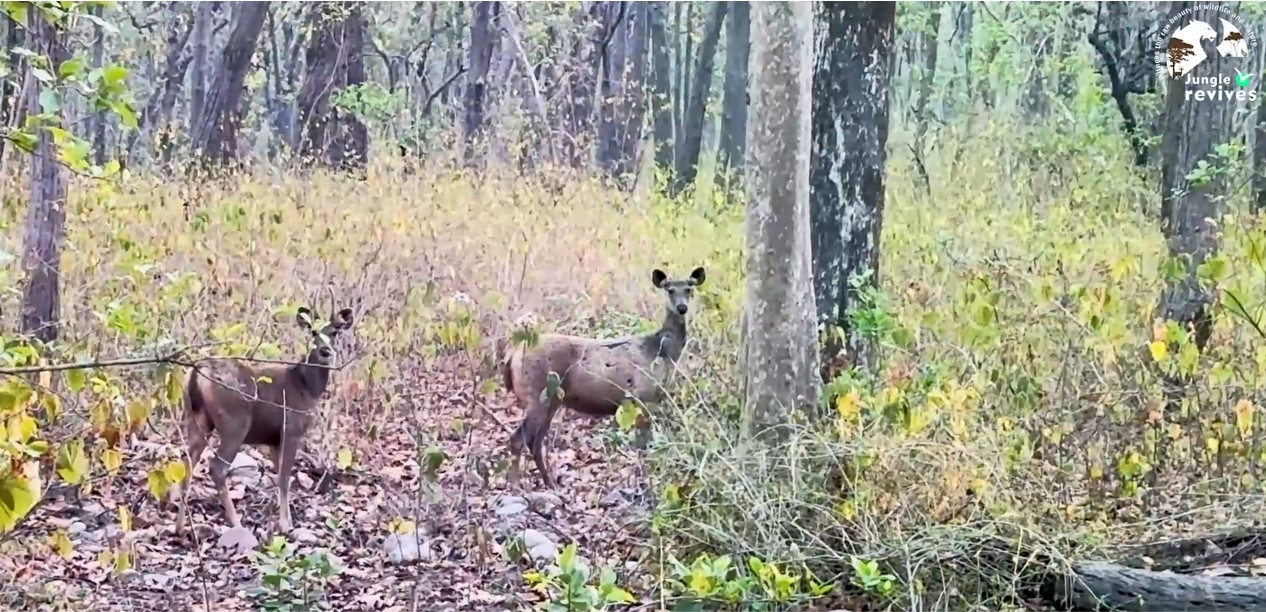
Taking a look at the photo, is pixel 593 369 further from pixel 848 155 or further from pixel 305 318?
pixel 848 155

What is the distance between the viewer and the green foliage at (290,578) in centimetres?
427

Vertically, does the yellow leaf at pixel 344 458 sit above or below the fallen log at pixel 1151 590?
above

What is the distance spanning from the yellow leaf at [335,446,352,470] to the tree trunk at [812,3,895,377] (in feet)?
7.16

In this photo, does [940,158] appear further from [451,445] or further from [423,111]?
[451,445]

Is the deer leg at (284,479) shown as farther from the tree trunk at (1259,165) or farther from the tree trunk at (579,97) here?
the tree trunk at (1259,165)

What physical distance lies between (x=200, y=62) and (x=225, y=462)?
341cm

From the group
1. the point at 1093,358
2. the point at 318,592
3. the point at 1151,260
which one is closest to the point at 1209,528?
the point at 1093,358

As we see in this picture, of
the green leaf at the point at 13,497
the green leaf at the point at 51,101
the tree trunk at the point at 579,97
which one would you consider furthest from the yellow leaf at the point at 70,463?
the tree trunk at the point at 579,97

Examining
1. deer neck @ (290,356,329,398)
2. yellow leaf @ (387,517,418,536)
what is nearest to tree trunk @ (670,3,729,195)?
deer neck @ (290,356,329,398)

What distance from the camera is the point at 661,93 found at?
798 cm

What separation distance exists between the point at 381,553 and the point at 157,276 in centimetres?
151

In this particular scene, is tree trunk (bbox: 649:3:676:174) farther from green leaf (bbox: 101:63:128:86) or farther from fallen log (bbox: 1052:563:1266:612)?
green leaf (bbox: 101:63:128:86)

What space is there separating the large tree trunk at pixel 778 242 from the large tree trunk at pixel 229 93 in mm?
2647

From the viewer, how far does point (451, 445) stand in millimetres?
5289
